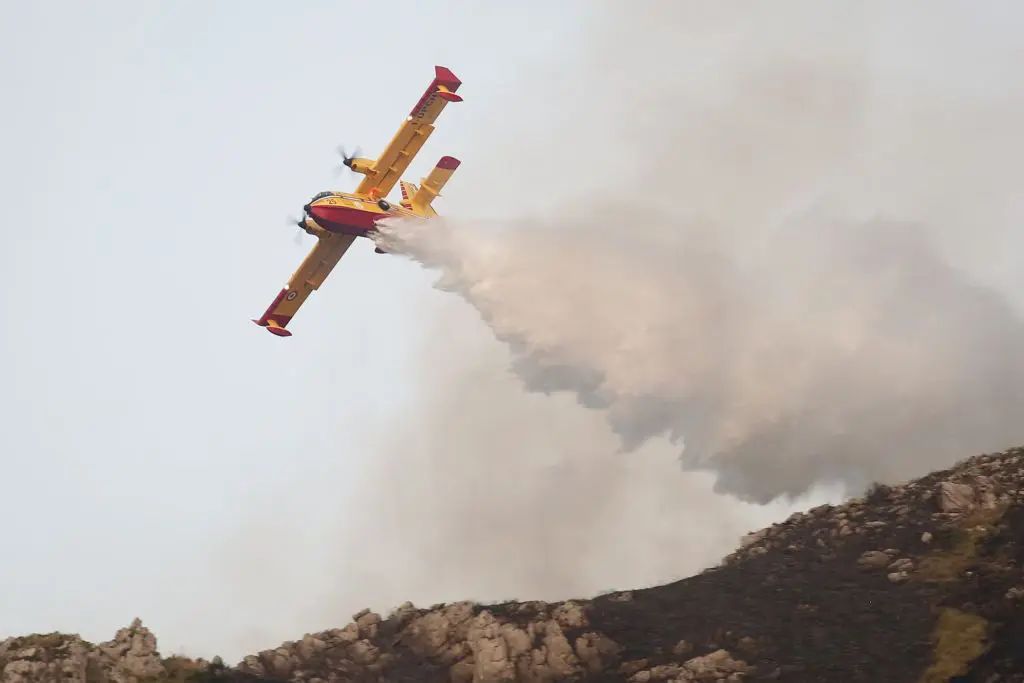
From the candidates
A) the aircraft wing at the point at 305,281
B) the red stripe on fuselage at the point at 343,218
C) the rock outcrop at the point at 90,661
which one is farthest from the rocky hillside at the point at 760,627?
the aircraft wing at the point at 305,281

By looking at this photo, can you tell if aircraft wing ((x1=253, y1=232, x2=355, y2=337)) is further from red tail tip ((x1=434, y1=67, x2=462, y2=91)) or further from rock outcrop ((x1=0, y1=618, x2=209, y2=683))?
rock outcrop ((x1=0, y1=618, x2=209, y2=683))

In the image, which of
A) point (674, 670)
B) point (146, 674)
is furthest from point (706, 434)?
point (146, 674)

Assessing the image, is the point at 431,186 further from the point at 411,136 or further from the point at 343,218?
the point at 343,218

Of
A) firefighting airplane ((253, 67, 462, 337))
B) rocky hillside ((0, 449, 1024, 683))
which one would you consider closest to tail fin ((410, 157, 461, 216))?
firefighting airplane ((253, 67, 462, 337))

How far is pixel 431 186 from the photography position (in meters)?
59.1

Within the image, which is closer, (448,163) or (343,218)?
(343,218)

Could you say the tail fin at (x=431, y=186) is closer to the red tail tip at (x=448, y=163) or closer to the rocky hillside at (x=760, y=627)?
the red tail tip at (x=448, y=163)

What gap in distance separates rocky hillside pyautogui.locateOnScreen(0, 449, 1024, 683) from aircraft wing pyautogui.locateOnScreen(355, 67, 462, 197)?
21025mm

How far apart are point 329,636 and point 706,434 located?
68.7 ft

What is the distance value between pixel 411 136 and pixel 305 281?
1027cm

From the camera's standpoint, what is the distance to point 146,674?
4281cm

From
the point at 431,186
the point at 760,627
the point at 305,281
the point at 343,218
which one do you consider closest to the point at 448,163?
the point at 431,186

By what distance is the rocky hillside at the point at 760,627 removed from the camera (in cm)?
3938

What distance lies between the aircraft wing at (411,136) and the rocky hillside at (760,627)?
2103 cm
